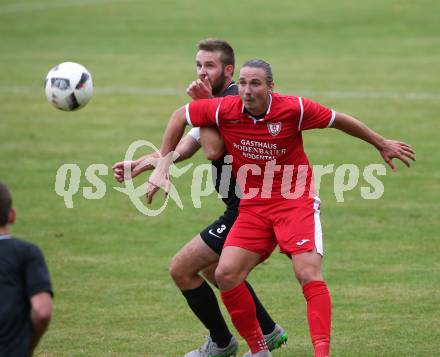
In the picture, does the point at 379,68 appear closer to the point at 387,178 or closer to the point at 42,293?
the point at 387,178

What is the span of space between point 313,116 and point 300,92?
52.9ft

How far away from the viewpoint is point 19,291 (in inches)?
243

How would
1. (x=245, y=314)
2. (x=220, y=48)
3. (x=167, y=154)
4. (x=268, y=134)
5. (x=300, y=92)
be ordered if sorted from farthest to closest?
(x=300, y=92), (x=220, y=48), (x=167, y=154), (x=245, y=314), (x=268, y=134)

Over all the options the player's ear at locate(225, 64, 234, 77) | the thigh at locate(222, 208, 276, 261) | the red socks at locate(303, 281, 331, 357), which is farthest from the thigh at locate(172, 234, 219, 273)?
the player's ear at locate(225, 64, 234, 77)

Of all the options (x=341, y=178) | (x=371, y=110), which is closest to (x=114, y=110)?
(x=371, y=110)

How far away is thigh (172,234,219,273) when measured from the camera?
8.64 m

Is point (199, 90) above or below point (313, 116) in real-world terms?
above

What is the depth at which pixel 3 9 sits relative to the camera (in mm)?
41562

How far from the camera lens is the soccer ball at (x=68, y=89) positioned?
10.4m

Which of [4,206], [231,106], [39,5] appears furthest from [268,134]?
[39,5]

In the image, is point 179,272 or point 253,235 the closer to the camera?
point 253,235

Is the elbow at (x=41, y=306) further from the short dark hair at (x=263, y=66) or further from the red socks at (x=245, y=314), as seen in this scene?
the short dark hair at (x=263, y=66)

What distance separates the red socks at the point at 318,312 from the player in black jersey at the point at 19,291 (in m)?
2.48

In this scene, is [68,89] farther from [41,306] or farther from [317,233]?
[41,306]
